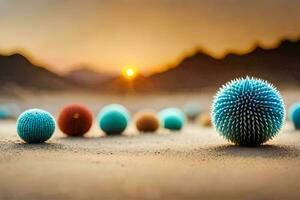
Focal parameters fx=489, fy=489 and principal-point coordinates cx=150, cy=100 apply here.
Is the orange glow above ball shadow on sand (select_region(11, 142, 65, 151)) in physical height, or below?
above

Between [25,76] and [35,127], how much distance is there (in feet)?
37.3

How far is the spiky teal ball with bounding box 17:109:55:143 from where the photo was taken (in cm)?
704

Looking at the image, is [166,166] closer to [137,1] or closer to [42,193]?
[42,193]

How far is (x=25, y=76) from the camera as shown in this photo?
17953mm

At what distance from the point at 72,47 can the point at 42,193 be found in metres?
12.4

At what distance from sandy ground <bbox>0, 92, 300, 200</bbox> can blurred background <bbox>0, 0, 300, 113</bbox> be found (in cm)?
666

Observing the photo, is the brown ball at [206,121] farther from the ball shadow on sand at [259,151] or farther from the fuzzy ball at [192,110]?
the ball shadow on sand at [259,151]

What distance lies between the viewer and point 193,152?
20.8ft

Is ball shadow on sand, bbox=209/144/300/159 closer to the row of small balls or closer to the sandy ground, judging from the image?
the sandy ground

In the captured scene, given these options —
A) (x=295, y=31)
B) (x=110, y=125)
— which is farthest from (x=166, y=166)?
(x=295, y=31)

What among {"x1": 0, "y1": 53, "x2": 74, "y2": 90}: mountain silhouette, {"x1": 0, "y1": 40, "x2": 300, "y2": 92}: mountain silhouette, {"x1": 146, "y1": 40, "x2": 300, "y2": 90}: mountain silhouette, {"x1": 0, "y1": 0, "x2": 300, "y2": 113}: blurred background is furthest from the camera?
{"x1": 0, "y1": 53, "x2": 74, "y2": 90}: mountain silhouette

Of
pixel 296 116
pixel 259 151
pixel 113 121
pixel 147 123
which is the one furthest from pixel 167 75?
pixel 259 151

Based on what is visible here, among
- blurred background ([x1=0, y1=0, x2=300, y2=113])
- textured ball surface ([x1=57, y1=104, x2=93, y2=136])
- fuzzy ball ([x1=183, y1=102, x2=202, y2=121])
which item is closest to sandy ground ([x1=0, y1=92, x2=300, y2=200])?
textured ball surface ([x1=57, y1=104, x2=93, y2=136])

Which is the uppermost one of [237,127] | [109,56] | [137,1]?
[137,1]
